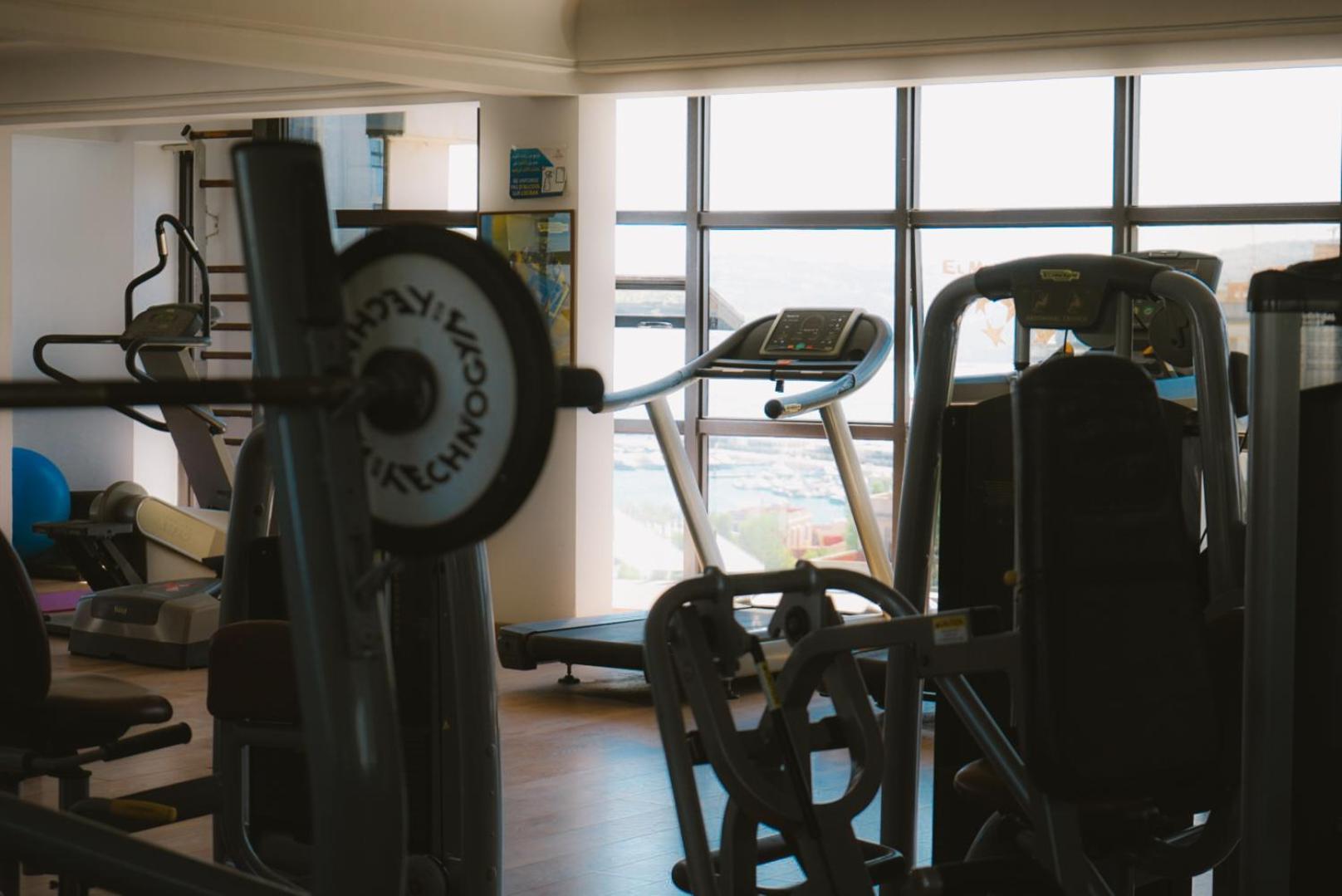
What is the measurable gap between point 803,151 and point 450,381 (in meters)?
6.27

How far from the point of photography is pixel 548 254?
7.06m

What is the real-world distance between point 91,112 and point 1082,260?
6.24m

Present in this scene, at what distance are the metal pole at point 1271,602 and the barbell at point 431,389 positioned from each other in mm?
1448

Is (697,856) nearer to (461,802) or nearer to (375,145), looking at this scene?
(461,802)

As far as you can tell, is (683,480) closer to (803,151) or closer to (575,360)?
(575,360)

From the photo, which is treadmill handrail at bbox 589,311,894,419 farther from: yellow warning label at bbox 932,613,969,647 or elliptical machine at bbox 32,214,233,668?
yellow warning label at bbox 932,613,969,647

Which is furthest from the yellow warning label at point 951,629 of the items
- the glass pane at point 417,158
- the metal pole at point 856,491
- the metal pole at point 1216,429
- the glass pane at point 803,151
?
the glass pane at point 417,158

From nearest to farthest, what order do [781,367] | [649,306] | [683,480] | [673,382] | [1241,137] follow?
[781,367]
[673,382]
[683,480]
[1241,137]
[649,306]

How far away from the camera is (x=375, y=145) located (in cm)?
844

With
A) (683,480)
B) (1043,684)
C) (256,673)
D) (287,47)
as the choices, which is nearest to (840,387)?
(683,480)

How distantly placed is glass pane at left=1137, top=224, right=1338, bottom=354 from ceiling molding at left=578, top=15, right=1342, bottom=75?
1.04m

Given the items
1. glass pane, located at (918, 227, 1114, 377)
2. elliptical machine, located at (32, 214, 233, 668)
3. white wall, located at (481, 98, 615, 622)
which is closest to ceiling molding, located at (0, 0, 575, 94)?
white wall, located at (481, 98, 615, 622)

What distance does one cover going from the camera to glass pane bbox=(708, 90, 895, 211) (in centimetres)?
722

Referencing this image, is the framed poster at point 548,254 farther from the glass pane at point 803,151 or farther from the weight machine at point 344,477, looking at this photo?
the weight machine at point 344,477
